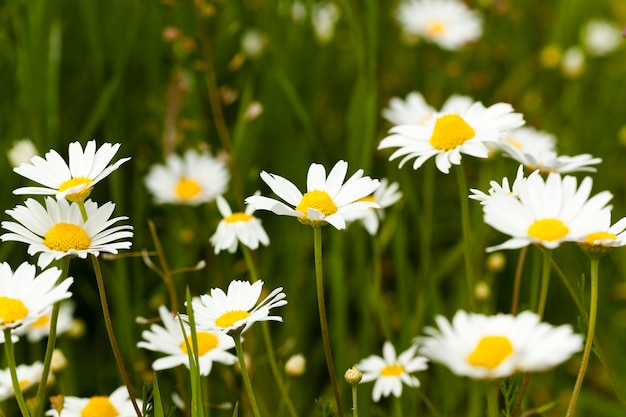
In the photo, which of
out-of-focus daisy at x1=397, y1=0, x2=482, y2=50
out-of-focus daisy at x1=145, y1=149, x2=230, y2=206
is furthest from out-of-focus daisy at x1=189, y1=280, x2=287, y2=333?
out-of-focus daisy at x1=397, y1=0, x2=482, y2=50

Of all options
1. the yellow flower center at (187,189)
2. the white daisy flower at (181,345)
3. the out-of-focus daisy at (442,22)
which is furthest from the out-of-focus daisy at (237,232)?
the out-of-focus daisy at (442,22)

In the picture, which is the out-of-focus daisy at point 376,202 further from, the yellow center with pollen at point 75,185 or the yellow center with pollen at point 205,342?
the yellow center with pollen at point 75,185

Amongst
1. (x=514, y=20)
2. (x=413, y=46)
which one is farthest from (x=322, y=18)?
(x=514, y=20)

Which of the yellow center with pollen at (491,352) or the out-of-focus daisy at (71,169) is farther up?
the out-of-focus daisy at (71,169)

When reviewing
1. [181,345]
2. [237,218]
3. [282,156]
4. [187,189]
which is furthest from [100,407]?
[282,156]

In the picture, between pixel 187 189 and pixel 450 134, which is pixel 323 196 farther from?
pixel 187 189

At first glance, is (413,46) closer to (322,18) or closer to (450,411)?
(322,18)

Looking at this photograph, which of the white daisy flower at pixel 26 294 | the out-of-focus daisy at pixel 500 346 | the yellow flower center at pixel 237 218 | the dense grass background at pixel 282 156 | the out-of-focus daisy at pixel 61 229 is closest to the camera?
the out-of-focus daisy at pixel 500 346
